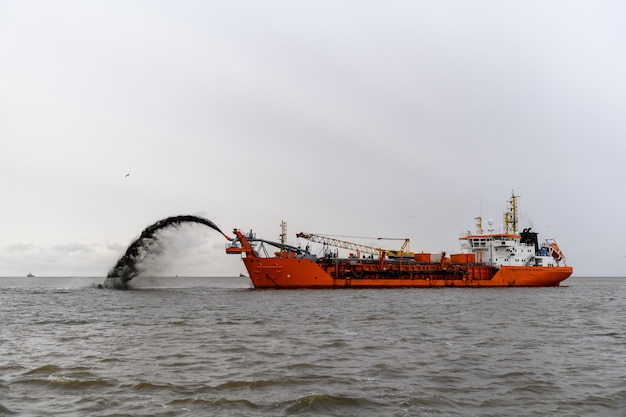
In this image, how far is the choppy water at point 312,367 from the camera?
11.0 metres

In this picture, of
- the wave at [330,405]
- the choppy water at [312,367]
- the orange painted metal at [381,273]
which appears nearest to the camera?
the wave at [330,405]

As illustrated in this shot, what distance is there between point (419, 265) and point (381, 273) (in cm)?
605

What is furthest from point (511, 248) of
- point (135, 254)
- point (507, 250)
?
point (135, 254)

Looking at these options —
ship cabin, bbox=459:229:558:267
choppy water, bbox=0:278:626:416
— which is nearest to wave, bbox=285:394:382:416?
choppy water, bbox=0:278:626:416

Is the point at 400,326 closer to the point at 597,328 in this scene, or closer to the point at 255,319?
the point at 255,319

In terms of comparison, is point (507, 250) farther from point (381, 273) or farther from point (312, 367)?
point (312, 367)

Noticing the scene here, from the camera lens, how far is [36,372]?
1408 cm

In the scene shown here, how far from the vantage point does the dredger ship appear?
55.3 m

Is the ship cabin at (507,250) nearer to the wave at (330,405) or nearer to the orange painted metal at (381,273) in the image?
the orange painted metal at (381,273)

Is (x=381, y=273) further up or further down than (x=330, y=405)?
further up

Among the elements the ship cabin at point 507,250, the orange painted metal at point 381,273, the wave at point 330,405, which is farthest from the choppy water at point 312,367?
the ship cabin at point 507,250

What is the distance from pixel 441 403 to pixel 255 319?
17.6 metres

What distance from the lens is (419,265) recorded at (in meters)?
65.1

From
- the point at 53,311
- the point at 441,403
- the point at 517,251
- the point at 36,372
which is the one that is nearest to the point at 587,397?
the point at 441,403
